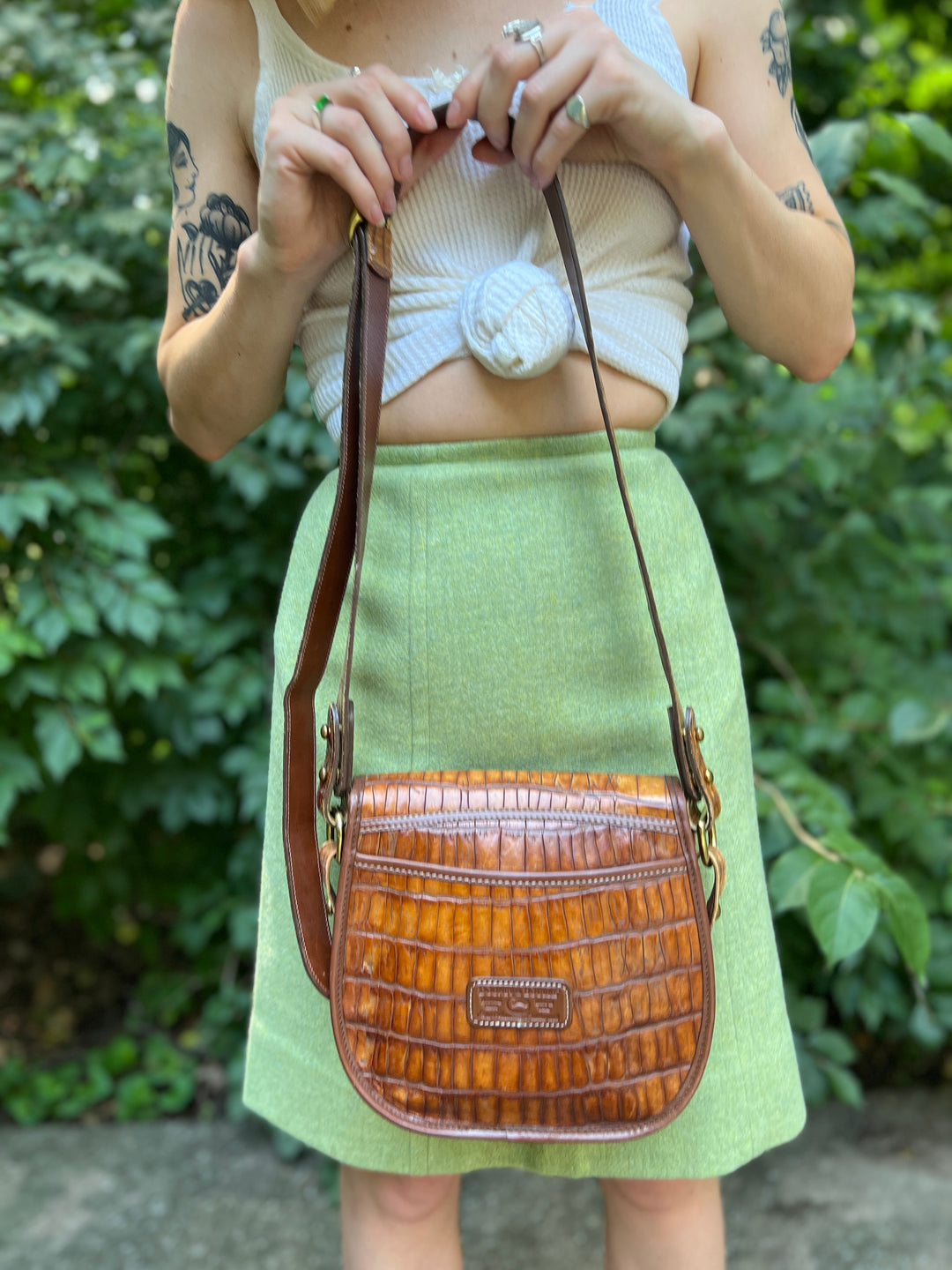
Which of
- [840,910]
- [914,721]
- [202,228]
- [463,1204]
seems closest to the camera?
[202,228]

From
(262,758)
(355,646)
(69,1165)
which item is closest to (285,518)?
(262,758)

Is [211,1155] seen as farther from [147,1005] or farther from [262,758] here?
[262,758]


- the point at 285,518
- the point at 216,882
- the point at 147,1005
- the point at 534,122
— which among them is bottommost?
the point at 147,1005

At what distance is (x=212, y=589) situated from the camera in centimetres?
194

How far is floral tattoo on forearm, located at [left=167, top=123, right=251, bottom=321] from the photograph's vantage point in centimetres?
105

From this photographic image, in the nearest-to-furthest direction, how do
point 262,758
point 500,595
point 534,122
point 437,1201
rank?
point 534,122
point 500,595
point 437,1201
point 262,758

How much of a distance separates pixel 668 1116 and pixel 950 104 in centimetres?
301

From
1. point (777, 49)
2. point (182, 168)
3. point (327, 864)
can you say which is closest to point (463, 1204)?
point (327, 864)

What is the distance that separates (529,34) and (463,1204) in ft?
5.79

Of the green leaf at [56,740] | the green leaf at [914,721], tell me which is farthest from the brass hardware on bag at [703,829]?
the green leaf at [56,740]

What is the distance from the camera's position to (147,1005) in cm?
232

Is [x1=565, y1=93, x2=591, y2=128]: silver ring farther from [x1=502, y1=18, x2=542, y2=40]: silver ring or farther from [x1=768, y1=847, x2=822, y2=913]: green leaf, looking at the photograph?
[x1=768, y1=847, x2=822, y2=913]: green leaf

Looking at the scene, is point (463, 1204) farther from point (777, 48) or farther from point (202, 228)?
point (777, 48)

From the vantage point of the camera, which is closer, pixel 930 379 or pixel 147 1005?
pixel 930 379
